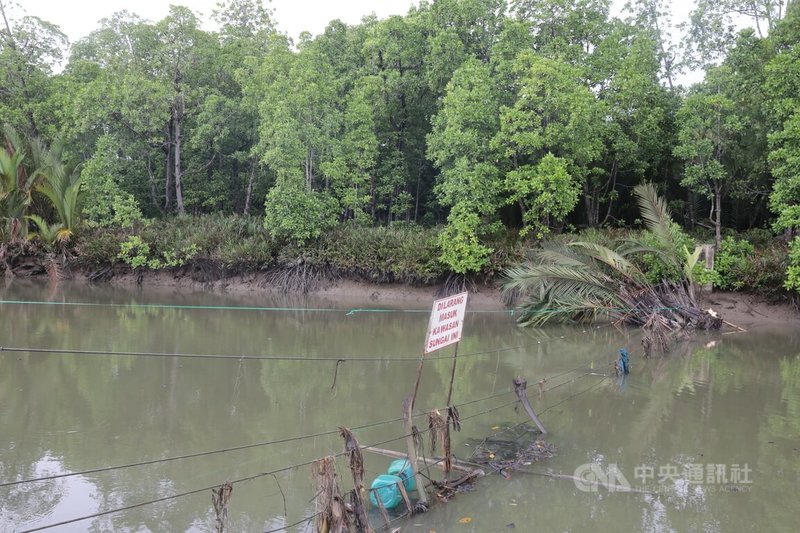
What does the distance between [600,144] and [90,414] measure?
45.8 ft

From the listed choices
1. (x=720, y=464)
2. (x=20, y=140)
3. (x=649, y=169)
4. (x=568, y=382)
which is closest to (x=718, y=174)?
(x=649, y=169)

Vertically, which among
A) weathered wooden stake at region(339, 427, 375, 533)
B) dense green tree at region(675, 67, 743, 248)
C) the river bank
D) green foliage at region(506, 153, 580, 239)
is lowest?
the river bank

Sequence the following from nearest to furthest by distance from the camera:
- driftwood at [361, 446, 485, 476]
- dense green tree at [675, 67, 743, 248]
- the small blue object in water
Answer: driftwood at [361, 446, 485, 476]
the small blue object in water
dense green tree at [675, 67, 743, 248]

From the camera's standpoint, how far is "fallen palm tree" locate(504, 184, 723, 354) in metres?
12.6

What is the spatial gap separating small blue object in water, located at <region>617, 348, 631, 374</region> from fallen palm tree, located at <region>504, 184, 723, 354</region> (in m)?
3.27

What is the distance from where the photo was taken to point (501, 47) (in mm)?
17328

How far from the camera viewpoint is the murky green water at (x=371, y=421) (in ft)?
16.3

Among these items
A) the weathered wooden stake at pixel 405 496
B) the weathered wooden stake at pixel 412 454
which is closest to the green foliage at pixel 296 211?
the weathered wooden stake at pixel 412 454

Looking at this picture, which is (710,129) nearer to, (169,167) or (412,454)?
(412,454)

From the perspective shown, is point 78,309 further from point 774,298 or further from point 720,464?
point 774,298

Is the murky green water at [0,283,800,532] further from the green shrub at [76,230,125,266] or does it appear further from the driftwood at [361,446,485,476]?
the green shrub at [76,230,125,266]

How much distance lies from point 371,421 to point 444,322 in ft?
7.36

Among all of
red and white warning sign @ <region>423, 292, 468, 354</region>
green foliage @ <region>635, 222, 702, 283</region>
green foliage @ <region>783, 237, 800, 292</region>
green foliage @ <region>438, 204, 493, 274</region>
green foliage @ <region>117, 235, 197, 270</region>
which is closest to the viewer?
red and white warning sign @ <region>423, 292, 468, 354</region>

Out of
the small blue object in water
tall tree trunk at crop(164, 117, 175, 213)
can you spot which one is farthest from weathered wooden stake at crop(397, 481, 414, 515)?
tall tree trunk at crop(164, 117, 175, 213)
